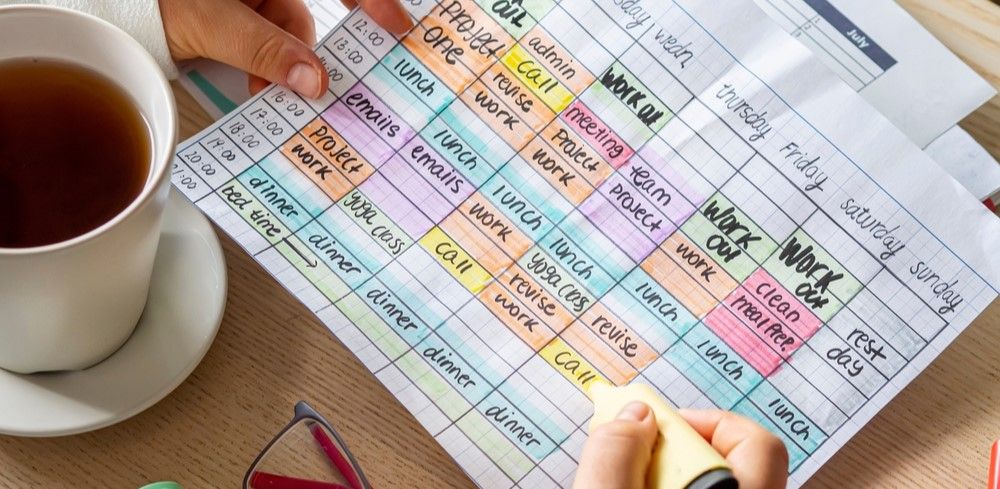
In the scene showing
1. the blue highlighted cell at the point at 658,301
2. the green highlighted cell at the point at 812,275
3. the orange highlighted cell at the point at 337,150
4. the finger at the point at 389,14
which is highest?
the green highlighted cell at the point at 812,275

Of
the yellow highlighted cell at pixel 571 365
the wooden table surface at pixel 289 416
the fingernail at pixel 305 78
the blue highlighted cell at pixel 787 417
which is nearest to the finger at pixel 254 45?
the fingernail at pixel 305 78

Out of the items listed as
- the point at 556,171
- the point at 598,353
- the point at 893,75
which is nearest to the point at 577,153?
the point at 556,171

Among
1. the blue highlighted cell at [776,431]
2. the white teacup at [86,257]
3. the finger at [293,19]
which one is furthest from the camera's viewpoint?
the finger at [293,19]

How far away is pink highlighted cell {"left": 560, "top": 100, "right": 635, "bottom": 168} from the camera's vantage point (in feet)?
1.94

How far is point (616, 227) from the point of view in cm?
58

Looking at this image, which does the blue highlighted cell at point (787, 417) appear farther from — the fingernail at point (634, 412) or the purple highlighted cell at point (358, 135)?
the purple highlighted cell at point (358, 135)

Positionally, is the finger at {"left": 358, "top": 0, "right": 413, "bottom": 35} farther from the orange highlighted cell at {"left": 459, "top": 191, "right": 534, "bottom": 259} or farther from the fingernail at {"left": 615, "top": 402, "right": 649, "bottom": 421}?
the fingernail at {"left": 615, "top": 402, "right": 649, "bottom": 421}

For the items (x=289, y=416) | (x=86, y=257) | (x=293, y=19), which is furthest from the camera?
(x=293, y=19)

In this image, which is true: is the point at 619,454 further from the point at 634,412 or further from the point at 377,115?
the point at 377,115

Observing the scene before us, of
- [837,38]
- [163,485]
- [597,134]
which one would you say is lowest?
[163,485]

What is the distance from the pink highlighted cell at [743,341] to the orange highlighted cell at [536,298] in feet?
0.26

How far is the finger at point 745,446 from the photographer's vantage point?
1.57ft

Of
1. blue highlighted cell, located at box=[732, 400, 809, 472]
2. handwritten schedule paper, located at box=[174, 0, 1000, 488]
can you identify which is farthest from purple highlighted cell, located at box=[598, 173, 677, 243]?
blue highlighted cell, located at box=[732, 400, 809, 472]

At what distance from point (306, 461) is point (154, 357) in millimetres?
96
